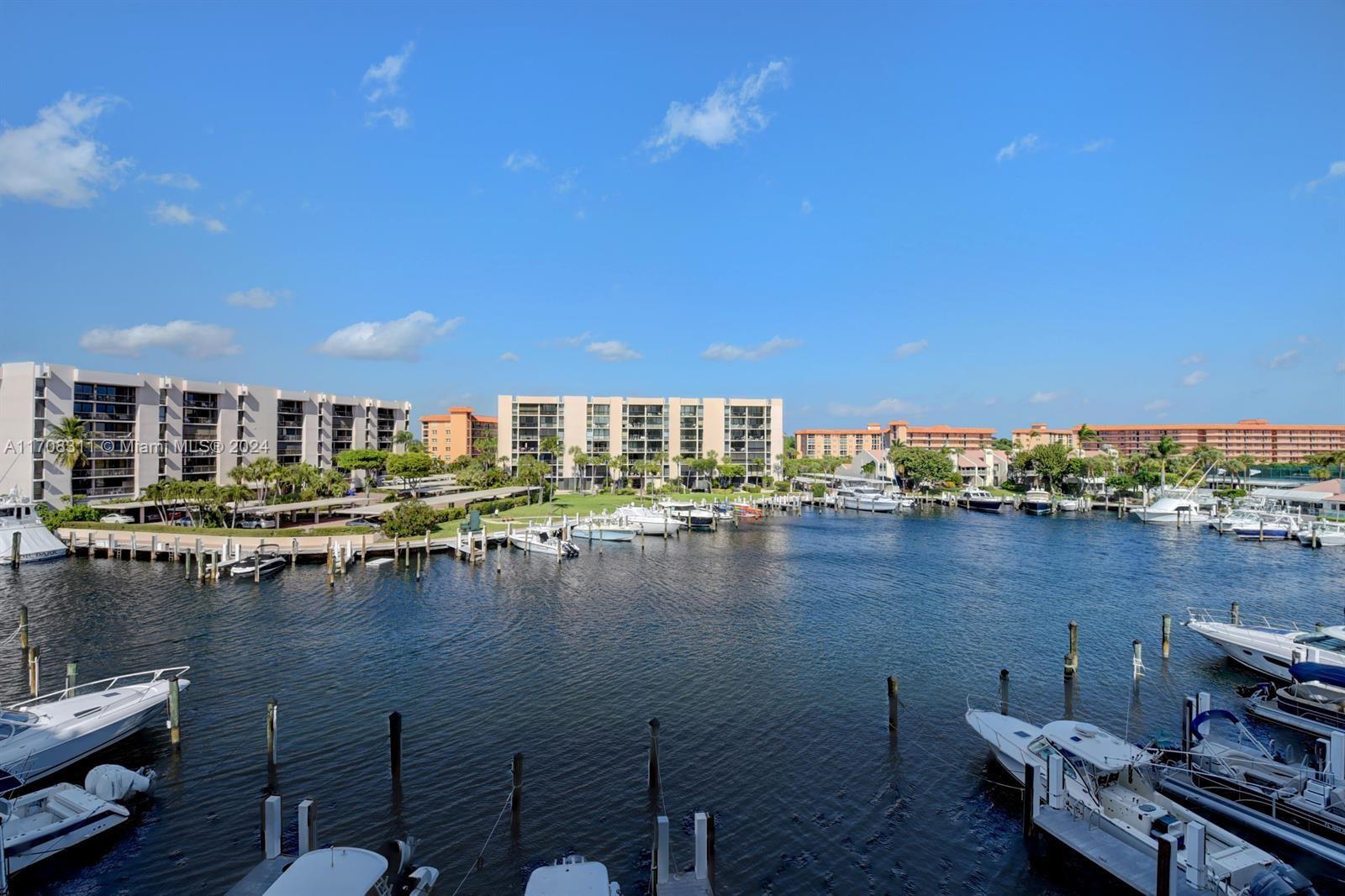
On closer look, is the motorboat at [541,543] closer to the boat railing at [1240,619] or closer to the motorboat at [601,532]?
the motorboat at [601,532]

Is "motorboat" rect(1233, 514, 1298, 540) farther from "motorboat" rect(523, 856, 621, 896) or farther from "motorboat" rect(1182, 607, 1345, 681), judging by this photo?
"motorboat" rect(523, 856, 621, 896)

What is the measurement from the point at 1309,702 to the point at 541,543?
4880 cm

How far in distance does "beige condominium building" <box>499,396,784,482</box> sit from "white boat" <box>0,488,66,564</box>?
7604 cm

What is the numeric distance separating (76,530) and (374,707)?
167ft

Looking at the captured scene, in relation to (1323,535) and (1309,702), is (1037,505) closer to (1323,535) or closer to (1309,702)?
(1323,535)

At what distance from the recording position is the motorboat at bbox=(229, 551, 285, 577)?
4797 centimetres

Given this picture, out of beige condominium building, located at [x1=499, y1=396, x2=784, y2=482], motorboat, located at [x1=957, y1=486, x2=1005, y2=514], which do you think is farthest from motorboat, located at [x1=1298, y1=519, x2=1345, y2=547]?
beige condominium building, located at [x1=499, y1=396, x2=784, y2=482]

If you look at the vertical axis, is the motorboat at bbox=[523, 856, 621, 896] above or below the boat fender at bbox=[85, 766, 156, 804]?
above

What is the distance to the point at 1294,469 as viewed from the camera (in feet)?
427

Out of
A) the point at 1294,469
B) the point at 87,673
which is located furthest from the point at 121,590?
the point at 1294,469

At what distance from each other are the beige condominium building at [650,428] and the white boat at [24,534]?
2994 inches

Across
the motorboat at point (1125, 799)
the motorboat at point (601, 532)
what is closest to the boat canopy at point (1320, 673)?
the motorboat at point (1125, 799)

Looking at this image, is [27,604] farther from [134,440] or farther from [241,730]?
[134,440]

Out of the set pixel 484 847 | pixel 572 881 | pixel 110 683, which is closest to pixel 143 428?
pixel 110 683
